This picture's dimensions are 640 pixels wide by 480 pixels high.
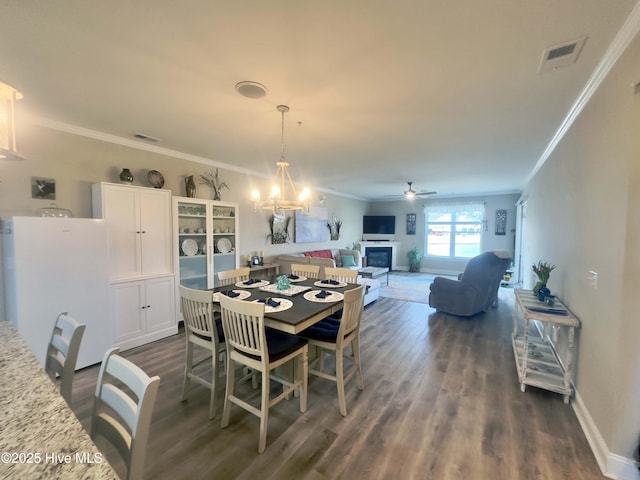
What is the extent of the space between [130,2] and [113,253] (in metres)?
2.71

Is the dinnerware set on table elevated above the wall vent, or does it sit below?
below

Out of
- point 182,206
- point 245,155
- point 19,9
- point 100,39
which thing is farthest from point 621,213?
point 182,206

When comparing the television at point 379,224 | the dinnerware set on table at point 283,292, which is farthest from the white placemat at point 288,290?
the television at point 379,224

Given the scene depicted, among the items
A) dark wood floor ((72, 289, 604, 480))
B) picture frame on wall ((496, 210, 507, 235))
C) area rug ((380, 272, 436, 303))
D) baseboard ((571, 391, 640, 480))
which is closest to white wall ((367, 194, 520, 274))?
picture frame on wall ((496, 210, 507, 235))

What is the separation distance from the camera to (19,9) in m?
1.41

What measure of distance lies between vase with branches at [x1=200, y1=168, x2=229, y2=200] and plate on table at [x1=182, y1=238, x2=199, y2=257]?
0.86 meters

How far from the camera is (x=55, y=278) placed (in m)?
2.59

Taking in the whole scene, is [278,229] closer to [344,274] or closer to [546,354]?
[344,274]

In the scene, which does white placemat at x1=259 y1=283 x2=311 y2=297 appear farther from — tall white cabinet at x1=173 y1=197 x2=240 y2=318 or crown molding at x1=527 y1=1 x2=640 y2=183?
crown molding at x1=527 y1=1 x2=640 y2=183

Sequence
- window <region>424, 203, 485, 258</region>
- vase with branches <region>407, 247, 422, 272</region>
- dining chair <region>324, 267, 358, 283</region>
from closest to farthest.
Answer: dining chair <region>324, 267, 358, 283</region> < window <region>424, 203, 485, 258</region> < vase with branches <region>407, 247, 422, 272</region>

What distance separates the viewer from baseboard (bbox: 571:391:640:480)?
1585 mm

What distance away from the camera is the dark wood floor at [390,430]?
5.54 feet

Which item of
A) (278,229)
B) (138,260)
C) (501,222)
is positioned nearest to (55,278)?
(138,260)

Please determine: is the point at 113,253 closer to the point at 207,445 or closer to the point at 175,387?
the point at 175,387
